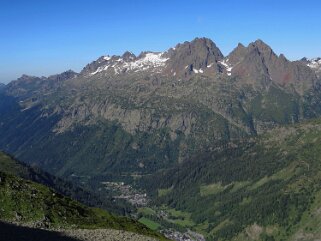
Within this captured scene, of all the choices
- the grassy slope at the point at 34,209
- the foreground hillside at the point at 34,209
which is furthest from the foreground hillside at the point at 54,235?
the grassy slope at the point at 34,209

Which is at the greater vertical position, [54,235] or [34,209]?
[54,235]

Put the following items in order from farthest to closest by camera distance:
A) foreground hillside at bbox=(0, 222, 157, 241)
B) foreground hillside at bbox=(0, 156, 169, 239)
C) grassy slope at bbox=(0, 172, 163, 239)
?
grassy slope at bbox=(0, 172, 163, 239), foreground hillside at bbox=(0, 156, 169, 239), foreground hillside at bbox=(0, 222, 157, 241)

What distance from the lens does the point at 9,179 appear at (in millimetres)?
147375

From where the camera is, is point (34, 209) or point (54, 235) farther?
point (34, 209)

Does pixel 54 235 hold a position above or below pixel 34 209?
above

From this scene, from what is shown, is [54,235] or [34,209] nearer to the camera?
[54,235]

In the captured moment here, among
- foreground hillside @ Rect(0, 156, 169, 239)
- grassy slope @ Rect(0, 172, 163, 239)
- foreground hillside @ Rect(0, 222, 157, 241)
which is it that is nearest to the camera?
foreground hillside @ Rect(0, 222, 157, 241)

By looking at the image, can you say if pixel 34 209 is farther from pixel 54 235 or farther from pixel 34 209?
pixel 54 235

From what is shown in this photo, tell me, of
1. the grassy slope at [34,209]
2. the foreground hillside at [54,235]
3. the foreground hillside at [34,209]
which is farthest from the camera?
the grassy slope at [34,209]

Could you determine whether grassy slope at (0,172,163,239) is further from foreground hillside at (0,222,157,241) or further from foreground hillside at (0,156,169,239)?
foreground hillside at (0,222,157,241)

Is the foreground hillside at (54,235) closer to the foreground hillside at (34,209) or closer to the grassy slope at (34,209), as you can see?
the foreground hillside at (34,209)

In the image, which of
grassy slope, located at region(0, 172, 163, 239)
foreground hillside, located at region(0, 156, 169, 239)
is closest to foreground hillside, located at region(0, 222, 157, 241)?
foreground hillside, located at region(0, 156, 169, 239)

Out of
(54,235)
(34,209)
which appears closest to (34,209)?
(34,209)

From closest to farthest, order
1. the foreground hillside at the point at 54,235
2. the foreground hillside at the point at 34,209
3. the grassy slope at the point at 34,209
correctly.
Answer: the foreground hillside at the point at 54,235 < the foreground hillside at the point at 34,209 < the grassy slope at the point at 34,209
